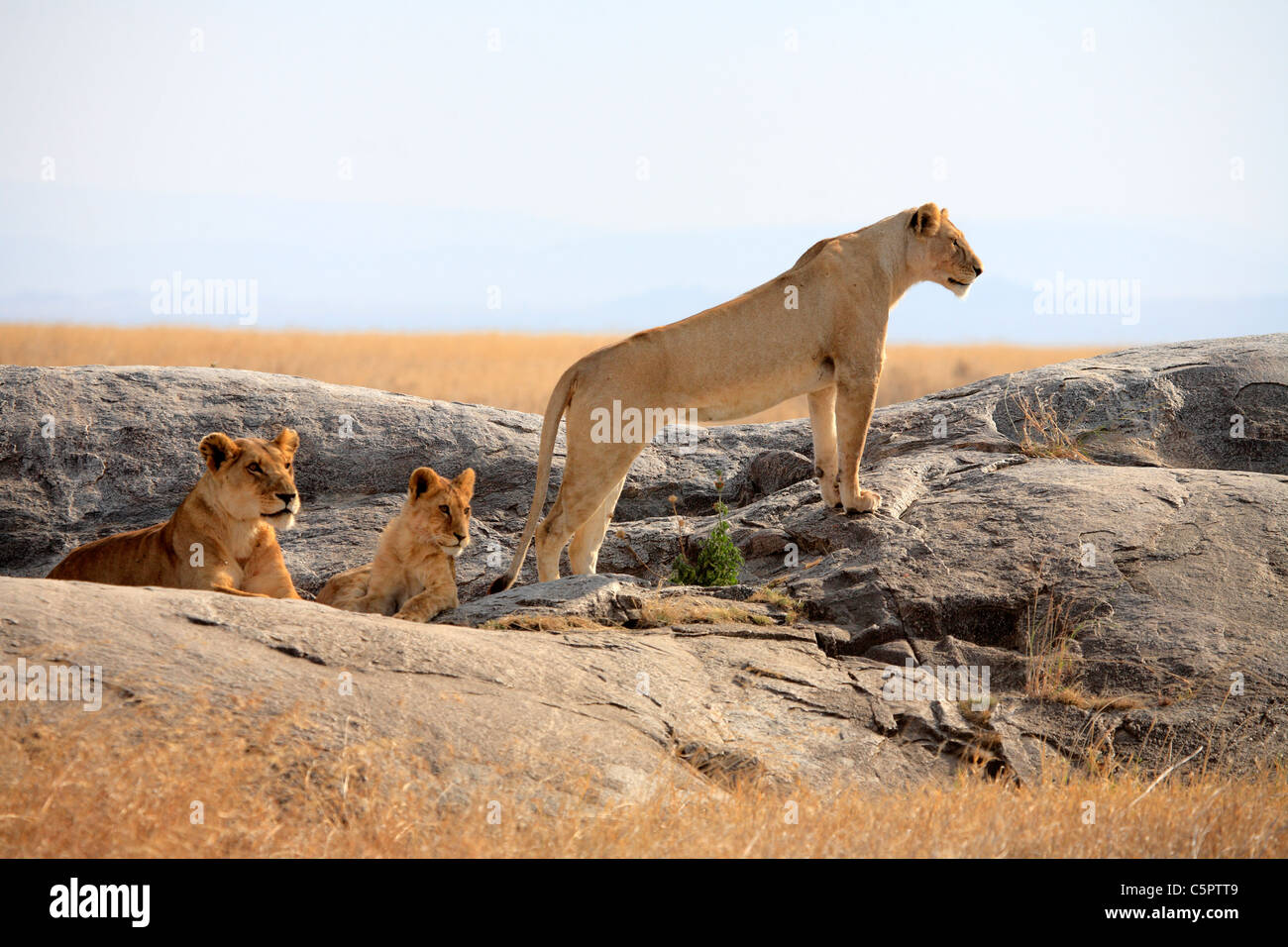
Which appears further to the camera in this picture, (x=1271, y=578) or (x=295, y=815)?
(x=1271, y=578)

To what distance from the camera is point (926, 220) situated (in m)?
8.95

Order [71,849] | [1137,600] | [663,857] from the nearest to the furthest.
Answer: [71,849], [663,857], [1137,600]

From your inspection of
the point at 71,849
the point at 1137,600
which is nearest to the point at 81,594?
the point at 71,849

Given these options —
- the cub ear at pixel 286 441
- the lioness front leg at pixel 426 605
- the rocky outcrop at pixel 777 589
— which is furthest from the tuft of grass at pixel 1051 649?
the cub ear at pixel 286 441

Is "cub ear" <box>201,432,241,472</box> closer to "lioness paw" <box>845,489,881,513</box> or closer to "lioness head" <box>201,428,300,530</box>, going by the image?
A: "lioness head" <box>201,428,300,530</box>

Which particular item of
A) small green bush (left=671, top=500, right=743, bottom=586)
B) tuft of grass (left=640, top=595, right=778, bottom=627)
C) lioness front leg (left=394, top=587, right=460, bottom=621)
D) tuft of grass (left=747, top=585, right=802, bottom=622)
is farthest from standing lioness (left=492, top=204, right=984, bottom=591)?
tuft of grass (left=747, top=585, right=802, bottom=622)

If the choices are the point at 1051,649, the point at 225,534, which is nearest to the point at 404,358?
the point at 225,534

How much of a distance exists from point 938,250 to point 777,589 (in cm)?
298

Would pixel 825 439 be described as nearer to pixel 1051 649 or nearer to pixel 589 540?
pixel 589 540

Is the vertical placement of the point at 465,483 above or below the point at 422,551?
above

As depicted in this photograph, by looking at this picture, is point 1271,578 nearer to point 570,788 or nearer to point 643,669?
point 643,669

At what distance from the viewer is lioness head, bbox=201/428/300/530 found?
7.42 meters

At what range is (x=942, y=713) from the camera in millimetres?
6684
